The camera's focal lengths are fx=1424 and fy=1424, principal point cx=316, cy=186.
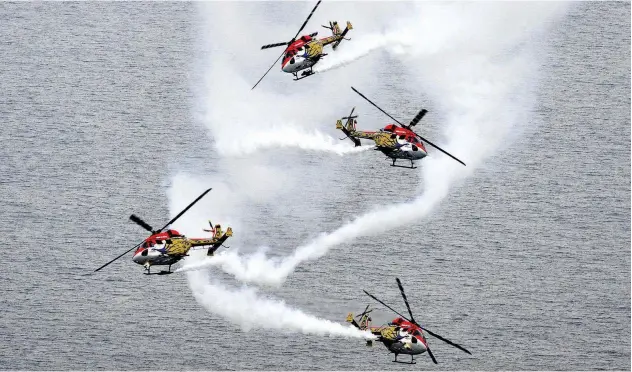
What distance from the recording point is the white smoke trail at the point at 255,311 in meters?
74.9

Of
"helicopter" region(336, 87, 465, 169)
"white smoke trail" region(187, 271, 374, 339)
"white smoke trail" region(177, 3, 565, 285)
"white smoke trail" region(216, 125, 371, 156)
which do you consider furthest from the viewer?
"white smoke trail" region(177, 3, 565, 285)

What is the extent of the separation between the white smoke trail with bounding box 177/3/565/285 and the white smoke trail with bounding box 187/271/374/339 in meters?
3.65

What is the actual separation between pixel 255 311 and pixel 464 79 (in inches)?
925

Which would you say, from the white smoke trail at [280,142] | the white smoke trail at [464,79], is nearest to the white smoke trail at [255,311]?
the white smoke trail at [464,79]

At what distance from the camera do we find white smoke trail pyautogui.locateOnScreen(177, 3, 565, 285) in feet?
287

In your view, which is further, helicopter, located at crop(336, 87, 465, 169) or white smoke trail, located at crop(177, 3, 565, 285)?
white smoke trail, located at crop(177, 3, 565, 285)

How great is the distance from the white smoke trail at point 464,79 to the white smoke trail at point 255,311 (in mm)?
3650

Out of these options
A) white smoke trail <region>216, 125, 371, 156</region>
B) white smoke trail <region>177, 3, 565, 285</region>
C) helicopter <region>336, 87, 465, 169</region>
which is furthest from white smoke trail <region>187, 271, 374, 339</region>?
helicopter <region>336, 87, 465, 169</region>

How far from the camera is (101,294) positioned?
287 ft

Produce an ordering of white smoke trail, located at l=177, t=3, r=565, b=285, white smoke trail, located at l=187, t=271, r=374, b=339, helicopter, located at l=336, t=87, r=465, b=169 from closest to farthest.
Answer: helicopter, located at l=336, t=87, r=465, b=169 → white smoke trail, located at l=187, t=271, r=374, b=339 → white smoke trail, located at l=177, t=3, r=565, b=285

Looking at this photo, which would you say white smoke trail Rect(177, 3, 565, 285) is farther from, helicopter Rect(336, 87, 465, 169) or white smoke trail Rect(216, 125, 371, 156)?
helicopter Rect(336, 87, 465, 169)

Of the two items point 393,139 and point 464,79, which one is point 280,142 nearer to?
point 393,139

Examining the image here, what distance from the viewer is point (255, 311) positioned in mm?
78750

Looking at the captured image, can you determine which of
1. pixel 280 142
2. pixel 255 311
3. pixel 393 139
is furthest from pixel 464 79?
pixel 255 311
